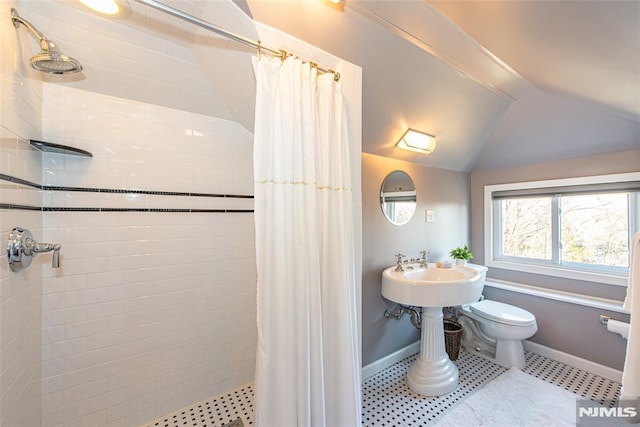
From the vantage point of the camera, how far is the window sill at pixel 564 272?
199 centimetres

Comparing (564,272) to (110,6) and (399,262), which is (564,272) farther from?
(110,6)

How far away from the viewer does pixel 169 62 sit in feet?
4.72

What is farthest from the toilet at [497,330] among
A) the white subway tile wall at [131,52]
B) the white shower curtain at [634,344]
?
the white subway tile wall at [131,52]

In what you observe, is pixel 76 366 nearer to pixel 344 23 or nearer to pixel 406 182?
pixel 344 23

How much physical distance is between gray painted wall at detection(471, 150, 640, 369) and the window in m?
0.07

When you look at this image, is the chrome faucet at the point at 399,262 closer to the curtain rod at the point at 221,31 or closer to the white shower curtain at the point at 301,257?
the white shower curtain at the point at 301,257

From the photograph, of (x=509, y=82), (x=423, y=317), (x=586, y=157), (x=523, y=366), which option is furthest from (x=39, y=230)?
(x=586, y=157)

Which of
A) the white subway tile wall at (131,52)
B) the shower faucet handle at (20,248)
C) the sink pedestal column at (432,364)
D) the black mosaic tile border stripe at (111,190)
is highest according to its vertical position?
the white subway tile wall at (131,52)

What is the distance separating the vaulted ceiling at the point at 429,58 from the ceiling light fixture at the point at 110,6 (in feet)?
0.15

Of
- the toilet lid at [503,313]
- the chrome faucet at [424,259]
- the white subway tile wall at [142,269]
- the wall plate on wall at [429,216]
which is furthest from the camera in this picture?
the wall plate on wall at [429,216]

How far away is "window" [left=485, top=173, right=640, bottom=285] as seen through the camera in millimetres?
2035

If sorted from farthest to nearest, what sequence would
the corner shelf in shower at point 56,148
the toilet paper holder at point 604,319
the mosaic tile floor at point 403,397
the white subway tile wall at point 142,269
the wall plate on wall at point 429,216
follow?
the wall plate on wall at point 429,216 < the toilet paper holder at point 604,319 < the mosaic tile floor at point 403,397 < the white subway tile wall at point 142,269 < the corner shelf in shower at point 56,148

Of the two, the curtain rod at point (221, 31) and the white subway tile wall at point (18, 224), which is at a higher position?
the curtain rod at point (221, 31)

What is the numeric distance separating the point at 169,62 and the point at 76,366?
1758 mm
